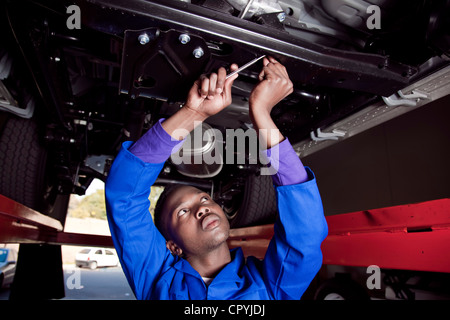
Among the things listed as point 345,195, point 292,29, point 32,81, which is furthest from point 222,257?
point 345,195

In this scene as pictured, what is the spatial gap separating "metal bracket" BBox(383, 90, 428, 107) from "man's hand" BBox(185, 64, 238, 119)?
700mm

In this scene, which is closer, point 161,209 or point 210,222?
point 210,222

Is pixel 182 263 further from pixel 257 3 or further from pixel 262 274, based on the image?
pixel 257 3

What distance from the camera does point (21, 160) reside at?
155cm

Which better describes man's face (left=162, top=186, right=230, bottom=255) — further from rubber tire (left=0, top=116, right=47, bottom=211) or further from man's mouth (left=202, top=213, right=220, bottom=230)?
rubber tire (left=0, top=116, right=47, bottom=211)

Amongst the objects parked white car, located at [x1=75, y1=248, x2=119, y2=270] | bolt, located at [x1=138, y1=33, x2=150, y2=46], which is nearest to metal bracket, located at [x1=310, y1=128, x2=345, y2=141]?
bolt, located at [x1=138, y1=33, x2=150, y2=46]

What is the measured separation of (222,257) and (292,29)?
3.19 ft

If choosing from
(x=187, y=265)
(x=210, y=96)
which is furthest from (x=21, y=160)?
(x=210, y=96)

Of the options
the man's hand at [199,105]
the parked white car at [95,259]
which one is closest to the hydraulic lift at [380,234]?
the man's hand at [199,105]

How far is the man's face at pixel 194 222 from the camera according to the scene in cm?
111

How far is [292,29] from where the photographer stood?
1.19m

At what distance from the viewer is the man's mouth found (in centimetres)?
111

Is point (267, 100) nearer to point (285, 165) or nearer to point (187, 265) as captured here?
point (285, 165)

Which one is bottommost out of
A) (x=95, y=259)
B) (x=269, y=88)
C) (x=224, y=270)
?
(x=95, y=259)
